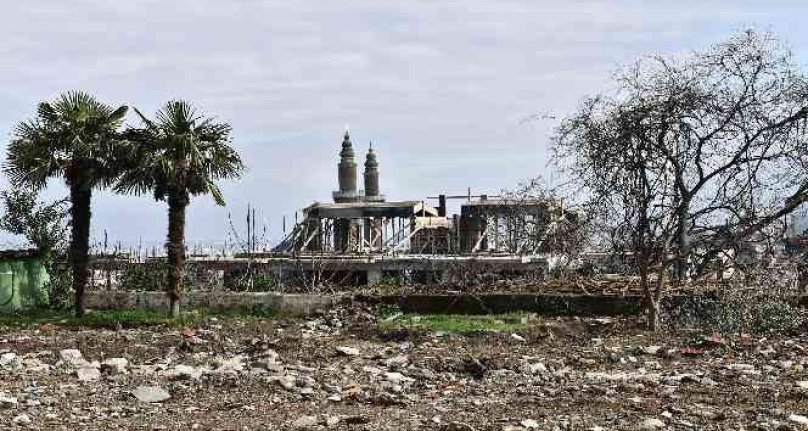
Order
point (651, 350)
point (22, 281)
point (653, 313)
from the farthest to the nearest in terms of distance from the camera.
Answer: point (22, 281) → point (653, 313) → point (651, 350)

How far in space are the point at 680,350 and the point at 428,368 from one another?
3919 millimetres

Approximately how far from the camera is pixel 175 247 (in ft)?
71.0

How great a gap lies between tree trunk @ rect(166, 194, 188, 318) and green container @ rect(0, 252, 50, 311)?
3953mm

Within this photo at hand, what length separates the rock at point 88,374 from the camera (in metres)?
13.1

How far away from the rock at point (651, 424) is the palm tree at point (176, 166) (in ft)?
41.7

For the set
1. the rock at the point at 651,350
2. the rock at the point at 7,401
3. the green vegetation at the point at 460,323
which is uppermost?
the green vegetation at the point at 460,323

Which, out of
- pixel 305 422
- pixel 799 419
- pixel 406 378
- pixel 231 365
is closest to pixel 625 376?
pixel 406 378

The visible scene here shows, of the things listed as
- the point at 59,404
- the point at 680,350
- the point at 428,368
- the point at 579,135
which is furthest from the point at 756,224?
the point at 59,404

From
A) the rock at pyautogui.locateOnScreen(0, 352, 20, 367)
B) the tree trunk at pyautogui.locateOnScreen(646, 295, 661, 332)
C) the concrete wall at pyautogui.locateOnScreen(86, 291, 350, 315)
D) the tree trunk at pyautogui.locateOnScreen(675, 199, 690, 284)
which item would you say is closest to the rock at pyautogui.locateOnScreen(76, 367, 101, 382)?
the rock at pyautogui.locateOnScreen(0, 352, 20, 367)

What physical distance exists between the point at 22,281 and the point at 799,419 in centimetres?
1819

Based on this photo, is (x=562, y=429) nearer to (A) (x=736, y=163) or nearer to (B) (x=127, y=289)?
(A) (x=736, y=163)

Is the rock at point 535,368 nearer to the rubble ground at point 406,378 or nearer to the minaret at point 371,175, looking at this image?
the rubble ground at point 406,378

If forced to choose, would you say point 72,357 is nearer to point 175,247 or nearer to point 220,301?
point 175,247

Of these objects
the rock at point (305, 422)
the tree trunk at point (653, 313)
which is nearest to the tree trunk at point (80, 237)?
the tree trunk at point (653, 313)
